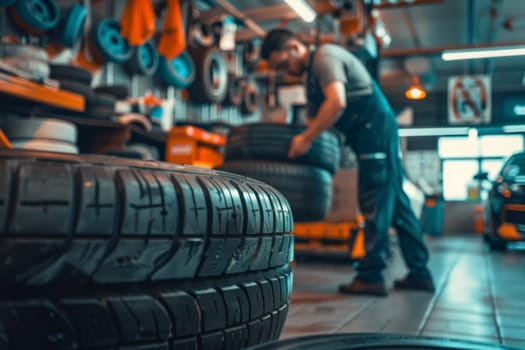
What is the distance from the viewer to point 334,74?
7.07 feet

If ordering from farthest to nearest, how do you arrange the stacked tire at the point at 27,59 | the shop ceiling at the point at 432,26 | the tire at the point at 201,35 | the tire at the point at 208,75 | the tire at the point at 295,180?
the shop ceiling at the point at 432,26
the tire at the point at 201,35
the tire at the point at 208,75
the stacked tire at the point at 27,59
the tire at the point at 295,180

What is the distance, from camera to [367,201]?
2.30 m

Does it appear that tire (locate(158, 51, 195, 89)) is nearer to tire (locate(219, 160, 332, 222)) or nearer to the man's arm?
tire (locate(219, 160, 332, 222))

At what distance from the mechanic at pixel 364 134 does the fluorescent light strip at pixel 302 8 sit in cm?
206

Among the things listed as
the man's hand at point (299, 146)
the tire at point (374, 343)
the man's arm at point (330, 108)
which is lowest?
the tire at point (374, 343)

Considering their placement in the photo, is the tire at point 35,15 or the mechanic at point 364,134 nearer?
the mechanic at point 364,134

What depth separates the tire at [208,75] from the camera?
5.20 meters

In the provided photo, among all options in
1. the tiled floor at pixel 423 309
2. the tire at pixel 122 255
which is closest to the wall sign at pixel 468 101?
the tiled floor at pixel 423 309

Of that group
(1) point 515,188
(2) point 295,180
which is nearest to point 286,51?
(2) point 295,180

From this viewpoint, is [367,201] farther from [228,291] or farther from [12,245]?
[12,245]

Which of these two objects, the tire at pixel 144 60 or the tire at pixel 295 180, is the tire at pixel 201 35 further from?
the tire at pixel 295 180

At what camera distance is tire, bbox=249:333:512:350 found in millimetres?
718

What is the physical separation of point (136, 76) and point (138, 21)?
1.16m

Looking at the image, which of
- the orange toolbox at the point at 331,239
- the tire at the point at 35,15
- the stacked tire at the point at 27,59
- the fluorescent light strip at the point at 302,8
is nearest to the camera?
the stacked tire at the point at 27,59
